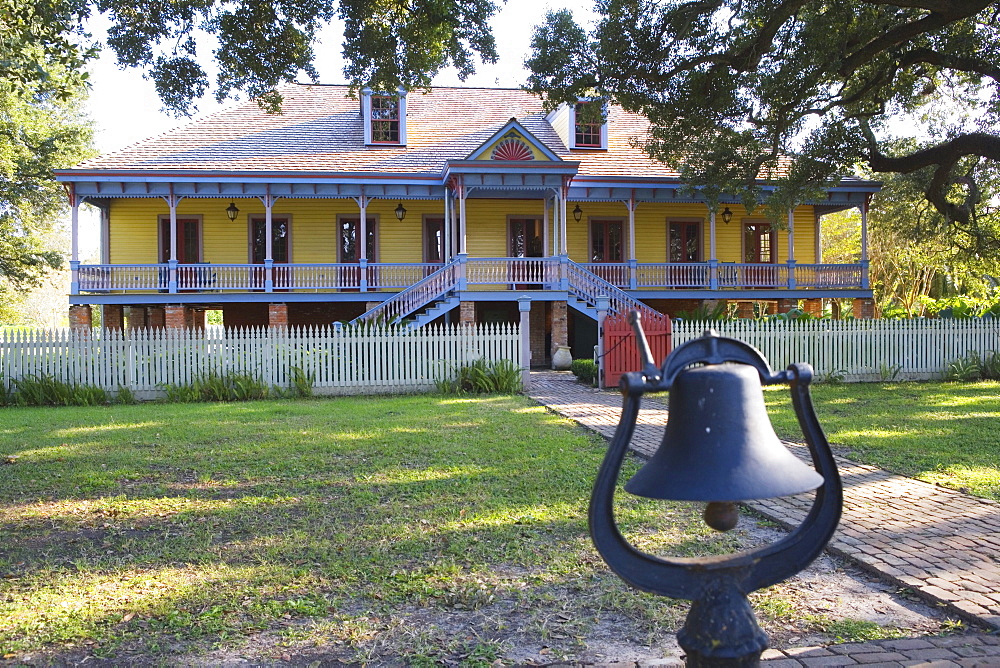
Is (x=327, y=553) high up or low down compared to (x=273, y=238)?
down

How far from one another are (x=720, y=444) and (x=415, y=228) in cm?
2417

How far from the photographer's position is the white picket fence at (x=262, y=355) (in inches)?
601

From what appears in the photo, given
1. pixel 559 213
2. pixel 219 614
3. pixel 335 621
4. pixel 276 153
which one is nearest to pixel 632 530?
pixel 335 621

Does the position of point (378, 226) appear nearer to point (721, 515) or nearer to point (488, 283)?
point (488, 283)

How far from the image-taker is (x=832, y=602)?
14.7 feet

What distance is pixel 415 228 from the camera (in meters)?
26.0

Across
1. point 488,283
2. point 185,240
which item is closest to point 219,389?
point 488,283

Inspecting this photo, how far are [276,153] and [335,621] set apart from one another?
22.6m

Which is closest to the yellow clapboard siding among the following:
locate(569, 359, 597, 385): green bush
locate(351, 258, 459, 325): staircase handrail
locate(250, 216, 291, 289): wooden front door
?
locate(250, 216, 291, 289): wooden front door

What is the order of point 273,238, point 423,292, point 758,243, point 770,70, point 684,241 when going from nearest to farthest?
point 770,70
point 423,292
point 273,238
point 684,241
point 758,243

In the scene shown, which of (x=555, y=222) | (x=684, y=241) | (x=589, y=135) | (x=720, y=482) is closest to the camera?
(x=720, y=482)

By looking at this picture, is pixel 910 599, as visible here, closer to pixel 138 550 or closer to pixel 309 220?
pixel 138 550

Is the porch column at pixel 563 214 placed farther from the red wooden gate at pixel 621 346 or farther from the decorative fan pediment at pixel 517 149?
the red wooden gate at pixel 621 346

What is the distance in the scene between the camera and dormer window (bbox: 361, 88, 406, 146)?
84.5 feet
